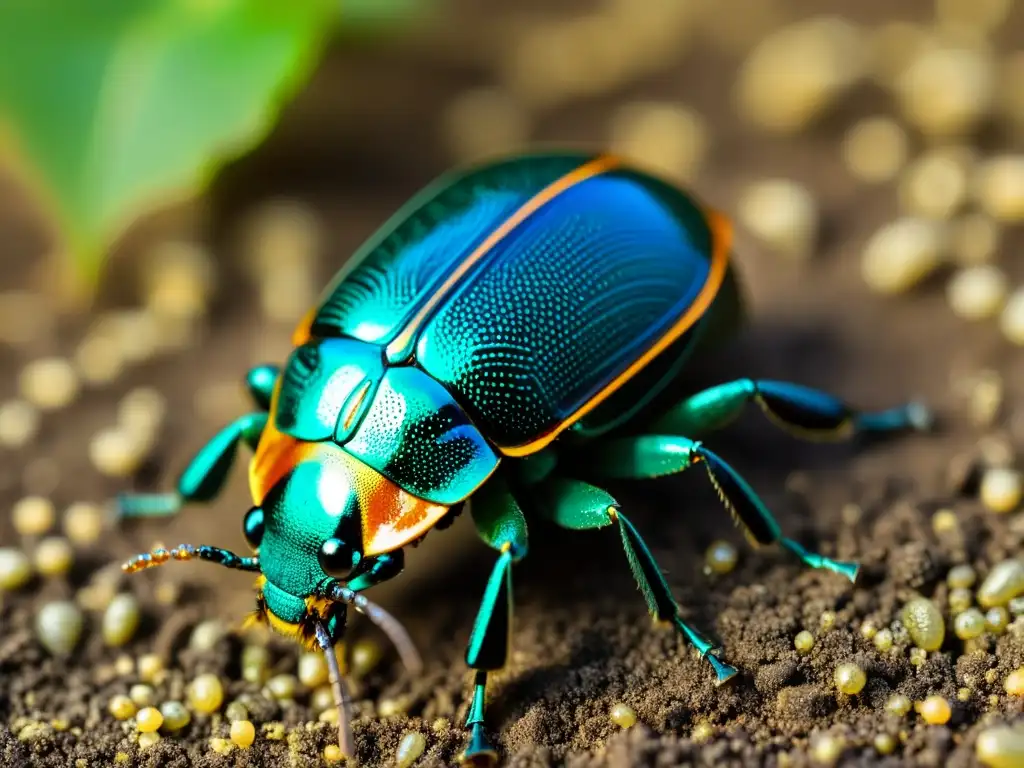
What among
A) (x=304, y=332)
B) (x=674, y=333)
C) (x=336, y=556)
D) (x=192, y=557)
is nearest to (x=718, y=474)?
(x=674, y=333)

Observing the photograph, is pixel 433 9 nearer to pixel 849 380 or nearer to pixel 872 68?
pixel 872 68

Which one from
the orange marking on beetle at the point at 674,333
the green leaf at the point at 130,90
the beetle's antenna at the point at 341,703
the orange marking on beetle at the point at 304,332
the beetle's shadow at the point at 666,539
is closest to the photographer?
the beetle's antenna at the point at 341,703

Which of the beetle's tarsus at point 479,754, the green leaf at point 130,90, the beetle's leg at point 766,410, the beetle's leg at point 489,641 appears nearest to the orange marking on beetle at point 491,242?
the beetle's leg at point 489,641

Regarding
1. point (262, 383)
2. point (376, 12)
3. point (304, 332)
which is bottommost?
point (262, 383)

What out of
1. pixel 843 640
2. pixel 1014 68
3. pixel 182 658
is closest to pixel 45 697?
pixel 182 658

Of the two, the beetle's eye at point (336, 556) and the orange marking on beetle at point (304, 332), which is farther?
the orange marking on beetle at point (304, 332)

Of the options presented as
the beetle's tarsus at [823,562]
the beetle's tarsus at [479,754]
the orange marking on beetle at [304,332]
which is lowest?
the beetle's tarsus at [479,754]

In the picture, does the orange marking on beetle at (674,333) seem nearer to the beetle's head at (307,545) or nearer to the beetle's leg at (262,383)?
the beetle's head at (307,545)

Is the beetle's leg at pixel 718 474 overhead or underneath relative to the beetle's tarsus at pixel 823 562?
overhead

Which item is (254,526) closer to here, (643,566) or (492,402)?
(492,402)
